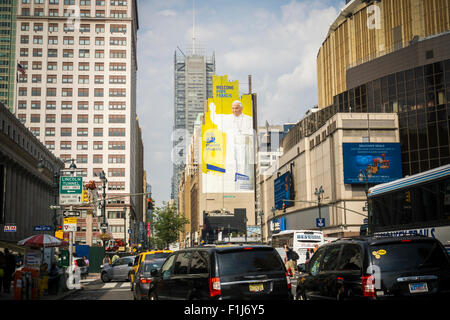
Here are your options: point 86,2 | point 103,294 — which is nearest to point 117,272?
point 103,294

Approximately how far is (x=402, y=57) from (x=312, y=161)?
21.8m

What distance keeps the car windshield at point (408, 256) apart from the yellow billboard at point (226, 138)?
17761 cm

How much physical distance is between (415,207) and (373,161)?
187 feet

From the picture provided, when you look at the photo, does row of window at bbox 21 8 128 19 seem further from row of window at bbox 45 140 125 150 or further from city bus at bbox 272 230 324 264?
city bus at bbox 272 230 324 264

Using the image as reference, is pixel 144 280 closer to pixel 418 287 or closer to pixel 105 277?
pixel 418 287

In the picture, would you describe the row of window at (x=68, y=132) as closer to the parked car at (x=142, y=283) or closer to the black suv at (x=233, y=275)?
the parked car at (x=142, y=283)

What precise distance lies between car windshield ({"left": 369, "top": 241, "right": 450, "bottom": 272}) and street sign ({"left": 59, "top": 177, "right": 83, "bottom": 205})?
20.6 meters

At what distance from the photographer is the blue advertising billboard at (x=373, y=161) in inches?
2867

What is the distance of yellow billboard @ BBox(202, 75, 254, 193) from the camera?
18700 cm

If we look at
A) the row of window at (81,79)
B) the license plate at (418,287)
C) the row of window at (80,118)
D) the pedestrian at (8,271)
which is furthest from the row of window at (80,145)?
the license plate at (418,287)

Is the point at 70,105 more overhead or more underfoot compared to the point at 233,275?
more overhead

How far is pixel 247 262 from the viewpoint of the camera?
10266 mm

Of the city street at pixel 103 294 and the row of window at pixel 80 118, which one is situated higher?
the row of window at pixel 80 118

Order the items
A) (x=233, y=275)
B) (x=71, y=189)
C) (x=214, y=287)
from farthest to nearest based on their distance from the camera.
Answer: (x=71, y=189), (x=233, y=275), (x=214, y=287)
